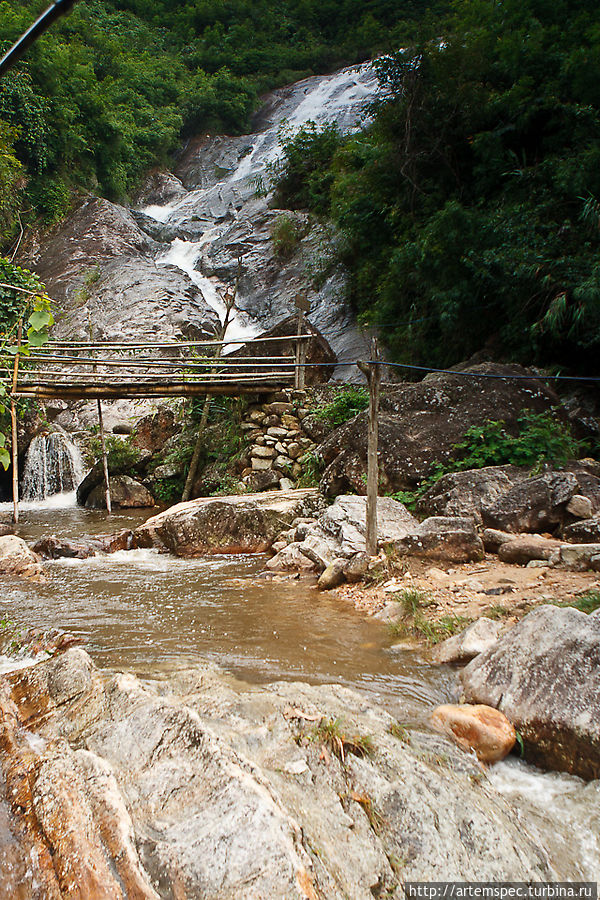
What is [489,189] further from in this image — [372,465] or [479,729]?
[479,729]

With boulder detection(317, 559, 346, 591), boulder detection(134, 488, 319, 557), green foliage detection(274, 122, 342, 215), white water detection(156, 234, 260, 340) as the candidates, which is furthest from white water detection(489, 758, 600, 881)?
green foliage detection(274, 122, 342, 215)

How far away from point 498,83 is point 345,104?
16.8 meters

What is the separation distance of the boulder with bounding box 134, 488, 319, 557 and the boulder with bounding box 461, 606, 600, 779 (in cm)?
429

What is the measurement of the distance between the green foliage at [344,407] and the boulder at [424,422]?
124 centimetres

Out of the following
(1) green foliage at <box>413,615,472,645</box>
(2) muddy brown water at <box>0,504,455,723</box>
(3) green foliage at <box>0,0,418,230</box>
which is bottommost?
(2) muddy brown water at <box>0,504,455,723</box>

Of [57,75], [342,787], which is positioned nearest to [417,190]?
[342,787]

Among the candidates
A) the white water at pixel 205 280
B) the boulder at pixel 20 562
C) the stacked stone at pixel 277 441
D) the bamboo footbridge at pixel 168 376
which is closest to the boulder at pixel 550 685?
the boulder at pixel 20 562

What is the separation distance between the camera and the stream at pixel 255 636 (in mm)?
2126

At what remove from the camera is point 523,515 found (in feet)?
17.8

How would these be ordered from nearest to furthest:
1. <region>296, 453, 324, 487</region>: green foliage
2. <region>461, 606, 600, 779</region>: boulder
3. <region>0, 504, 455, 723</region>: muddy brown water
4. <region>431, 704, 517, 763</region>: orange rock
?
<region>461, 606, 600, 779</region>: boulder
<region>431, 704, 517, 763</region>: orange rock
<region>0, 504, 455, 723</region>: muddy brown water
<region>296, 453, 324, 487</region>: green foliage

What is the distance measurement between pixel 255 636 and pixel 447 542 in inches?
87.6

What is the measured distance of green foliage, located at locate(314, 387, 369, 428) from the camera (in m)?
9.09

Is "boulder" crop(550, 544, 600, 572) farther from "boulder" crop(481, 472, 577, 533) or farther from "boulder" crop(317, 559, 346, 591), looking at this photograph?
"boulder" crop(317, 559, 346, 591)

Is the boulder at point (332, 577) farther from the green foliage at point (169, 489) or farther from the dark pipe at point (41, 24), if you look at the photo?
the green foliage at point (169, 489)
